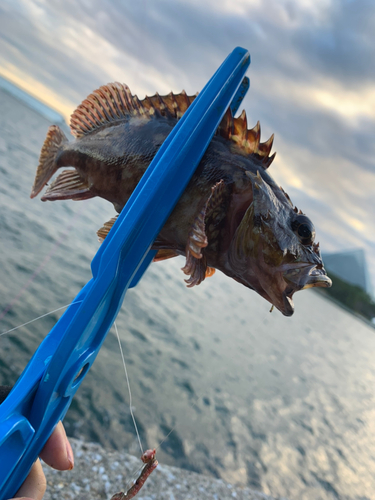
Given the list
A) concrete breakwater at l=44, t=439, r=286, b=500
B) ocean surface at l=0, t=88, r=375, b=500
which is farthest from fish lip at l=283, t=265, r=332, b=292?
concrete breakwater at l=44, t=439, r=286, b=500

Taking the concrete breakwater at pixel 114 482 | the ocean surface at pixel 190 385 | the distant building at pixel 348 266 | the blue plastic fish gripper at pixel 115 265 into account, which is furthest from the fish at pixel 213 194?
the distant building at pixel 348 266

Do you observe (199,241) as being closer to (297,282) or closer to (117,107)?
(297,282)

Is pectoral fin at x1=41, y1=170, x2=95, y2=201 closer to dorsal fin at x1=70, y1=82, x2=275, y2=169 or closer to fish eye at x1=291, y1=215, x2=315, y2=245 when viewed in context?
dorsal fin at x1=70, y1=82, x2=275, y2=169

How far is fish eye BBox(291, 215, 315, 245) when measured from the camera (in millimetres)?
1197

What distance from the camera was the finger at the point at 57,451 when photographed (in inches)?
57.3

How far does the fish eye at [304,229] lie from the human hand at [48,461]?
128cm

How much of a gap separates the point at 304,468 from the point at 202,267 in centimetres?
956

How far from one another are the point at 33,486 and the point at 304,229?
1391 millimetres

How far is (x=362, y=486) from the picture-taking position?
9305 mm

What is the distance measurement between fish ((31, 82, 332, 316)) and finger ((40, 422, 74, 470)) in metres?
0.89

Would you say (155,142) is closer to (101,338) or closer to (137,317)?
(101,338)

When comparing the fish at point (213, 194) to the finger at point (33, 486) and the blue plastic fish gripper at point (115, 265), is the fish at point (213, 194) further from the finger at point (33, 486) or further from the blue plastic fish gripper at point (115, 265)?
the finger at point (33, 486)

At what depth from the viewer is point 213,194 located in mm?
1108

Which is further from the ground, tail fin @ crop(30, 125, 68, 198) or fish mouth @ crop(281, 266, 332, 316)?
fish mouth @ crop(281, 266, 332, 316)
